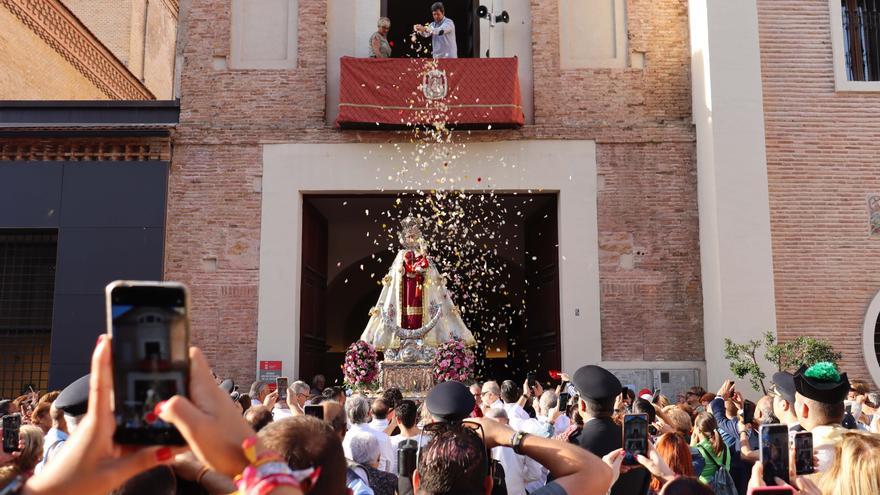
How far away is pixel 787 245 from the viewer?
14625 mm

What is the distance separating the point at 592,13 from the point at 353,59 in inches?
179

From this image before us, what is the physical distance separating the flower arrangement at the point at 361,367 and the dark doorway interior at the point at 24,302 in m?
5.64

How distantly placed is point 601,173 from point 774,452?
41.8ft

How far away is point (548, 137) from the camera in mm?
15266

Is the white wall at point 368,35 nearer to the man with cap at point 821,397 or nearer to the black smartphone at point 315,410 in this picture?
the black smartphone at point 315,410

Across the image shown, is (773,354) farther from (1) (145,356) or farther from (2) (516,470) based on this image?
(1) (145,356)

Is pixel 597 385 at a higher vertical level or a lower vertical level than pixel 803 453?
higher

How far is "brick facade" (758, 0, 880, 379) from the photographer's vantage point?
14461 millimetres

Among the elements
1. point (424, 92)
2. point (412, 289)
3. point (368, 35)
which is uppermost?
point (368, 35)

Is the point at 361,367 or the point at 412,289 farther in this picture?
the point at 412,289

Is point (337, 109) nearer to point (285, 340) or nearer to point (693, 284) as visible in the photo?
point (285, 340)

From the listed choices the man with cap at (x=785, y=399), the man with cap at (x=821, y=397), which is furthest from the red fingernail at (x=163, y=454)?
the man with cap at (x=785, y=399)

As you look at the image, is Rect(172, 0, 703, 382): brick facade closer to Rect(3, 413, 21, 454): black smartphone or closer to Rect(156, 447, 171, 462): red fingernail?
Rect(3, 413, 21, 454): black smartphone

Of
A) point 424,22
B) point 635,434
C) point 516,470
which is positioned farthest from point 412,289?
point 635,434
